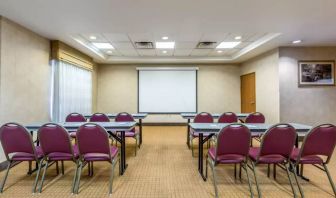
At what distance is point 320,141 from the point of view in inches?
92.5

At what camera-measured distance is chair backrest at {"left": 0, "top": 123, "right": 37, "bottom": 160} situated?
2.46 metres

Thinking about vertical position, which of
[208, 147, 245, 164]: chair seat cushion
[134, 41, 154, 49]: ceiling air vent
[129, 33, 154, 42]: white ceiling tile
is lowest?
[208, 147, 245, 164]: chair seat cushion

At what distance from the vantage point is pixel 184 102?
8.41 m

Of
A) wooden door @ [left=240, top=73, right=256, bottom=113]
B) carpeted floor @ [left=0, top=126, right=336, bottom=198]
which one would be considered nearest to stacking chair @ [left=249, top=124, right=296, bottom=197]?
carpeted floor @ [left=0, top=126, right=336, bottom=198]

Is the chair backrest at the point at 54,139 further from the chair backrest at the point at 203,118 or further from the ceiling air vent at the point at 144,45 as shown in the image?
the ceiling air vent at the point at 144,45

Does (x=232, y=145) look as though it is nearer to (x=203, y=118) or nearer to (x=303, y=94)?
(x=203, y=118)

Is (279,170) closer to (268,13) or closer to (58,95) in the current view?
(268,13)

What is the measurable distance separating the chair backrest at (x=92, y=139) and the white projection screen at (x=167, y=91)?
19.4 feet

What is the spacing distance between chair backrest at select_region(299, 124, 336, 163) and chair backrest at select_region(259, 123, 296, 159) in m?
0.15

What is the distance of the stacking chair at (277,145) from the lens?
2.33 metres

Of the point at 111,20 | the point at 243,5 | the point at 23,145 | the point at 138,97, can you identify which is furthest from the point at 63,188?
the point at 138,97

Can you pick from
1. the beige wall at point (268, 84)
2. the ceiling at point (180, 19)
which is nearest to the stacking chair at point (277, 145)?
the ceiling at point (180, 19)

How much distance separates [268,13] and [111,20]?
2.72 meters

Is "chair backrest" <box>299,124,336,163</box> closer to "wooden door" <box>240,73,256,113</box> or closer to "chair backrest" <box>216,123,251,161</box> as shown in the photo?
"chair backrest" <box>216,123,251,161</box>
